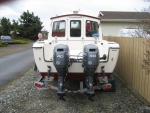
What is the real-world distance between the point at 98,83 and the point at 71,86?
59.5 inches

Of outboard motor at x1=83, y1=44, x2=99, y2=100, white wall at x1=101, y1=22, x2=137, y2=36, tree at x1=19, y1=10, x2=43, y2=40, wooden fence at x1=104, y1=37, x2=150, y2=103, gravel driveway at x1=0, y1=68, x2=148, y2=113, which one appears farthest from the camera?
white wall at x1=101, y1=22, x2=137, y2=36

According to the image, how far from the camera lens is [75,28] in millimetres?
8039

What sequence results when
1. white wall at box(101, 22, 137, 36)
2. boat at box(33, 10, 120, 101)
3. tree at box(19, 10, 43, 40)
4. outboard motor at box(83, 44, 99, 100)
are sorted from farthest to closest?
white wall at box(101, 22, 137, 36)
boat at box(33, 10, 120, 101)
outboard motor at box(83, 44, 99, 100)
tree at box(19, 10, 43, 40)

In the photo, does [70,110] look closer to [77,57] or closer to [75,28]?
[77,57]

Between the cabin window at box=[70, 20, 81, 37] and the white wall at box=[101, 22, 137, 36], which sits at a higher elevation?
the white wall at box=[101, 22, 137, 36]

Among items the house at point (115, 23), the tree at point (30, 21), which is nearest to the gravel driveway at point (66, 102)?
the tree at point (30, 21)

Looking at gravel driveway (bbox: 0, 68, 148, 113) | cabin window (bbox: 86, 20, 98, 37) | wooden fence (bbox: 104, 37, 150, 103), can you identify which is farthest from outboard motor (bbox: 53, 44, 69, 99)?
cabin window (bbox: 86, 20, 98, 37)

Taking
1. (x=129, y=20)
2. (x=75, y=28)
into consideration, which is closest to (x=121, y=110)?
(x=75, y=28)

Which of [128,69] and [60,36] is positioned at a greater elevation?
[60,36]

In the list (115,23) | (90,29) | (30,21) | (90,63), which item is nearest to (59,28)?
(90,29)

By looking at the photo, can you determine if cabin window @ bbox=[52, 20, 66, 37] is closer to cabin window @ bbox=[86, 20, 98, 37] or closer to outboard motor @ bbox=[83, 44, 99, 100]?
cabin window @ bbox=[86, 20, 98, 37]

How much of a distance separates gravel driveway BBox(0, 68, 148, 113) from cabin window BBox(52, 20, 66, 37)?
200 centimetres

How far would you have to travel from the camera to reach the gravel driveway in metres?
5.64

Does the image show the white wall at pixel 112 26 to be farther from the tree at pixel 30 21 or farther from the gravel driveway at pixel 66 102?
the tree at pixel 30 21
